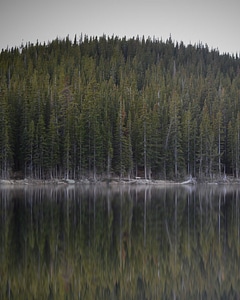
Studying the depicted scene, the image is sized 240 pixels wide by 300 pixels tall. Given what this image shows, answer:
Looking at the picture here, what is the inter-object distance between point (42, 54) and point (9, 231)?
13923cm

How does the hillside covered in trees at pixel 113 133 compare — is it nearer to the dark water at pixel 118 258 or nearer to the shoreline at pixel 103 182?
the shoreline at pixel 103 182

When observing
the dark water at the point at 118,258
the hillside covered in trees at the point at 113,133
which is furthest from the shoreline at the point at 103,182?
the dark water at the point at 118,258

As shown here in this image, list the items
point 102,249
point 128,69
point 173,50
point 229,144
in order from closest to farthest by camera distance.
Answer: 1. point 102,249
2. point 229,144
3. point 128,69
4. point 173,50

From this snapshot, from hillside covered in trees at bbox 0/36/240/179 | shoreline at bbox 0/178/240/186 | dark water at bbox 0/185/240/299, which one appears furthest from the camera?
hillside covered in trees at bbox 0/36/240/179

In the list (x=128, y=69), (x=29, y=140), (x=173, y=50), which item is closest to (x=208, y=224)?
(x=29, y=140)

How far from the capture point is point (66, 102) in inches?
3374

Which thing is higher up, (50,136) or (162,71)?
(162,71)

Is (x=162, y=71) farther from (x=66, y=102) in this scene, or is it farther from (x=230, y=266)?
(x=230, y=266)

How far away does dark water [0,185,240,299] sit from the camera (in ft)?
39.2

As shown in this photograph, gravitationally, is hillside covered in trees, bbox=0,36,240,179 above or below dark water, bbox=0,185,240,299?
above

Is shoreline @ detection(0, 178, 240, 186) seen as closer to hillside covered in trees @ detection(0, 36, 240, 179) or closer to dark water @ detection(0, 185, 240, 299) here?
hillside covered in trees @ detection(0, 36, 240, 179)

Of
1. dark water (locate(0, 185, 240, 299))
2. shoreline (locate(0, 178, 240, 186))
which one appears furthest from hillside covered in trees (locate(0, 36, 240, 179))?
dark water (locate(0, 185, 240, 299))

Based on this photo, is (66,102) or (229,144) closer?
(66,102)

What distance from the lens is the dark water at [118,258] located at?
11.9 m
